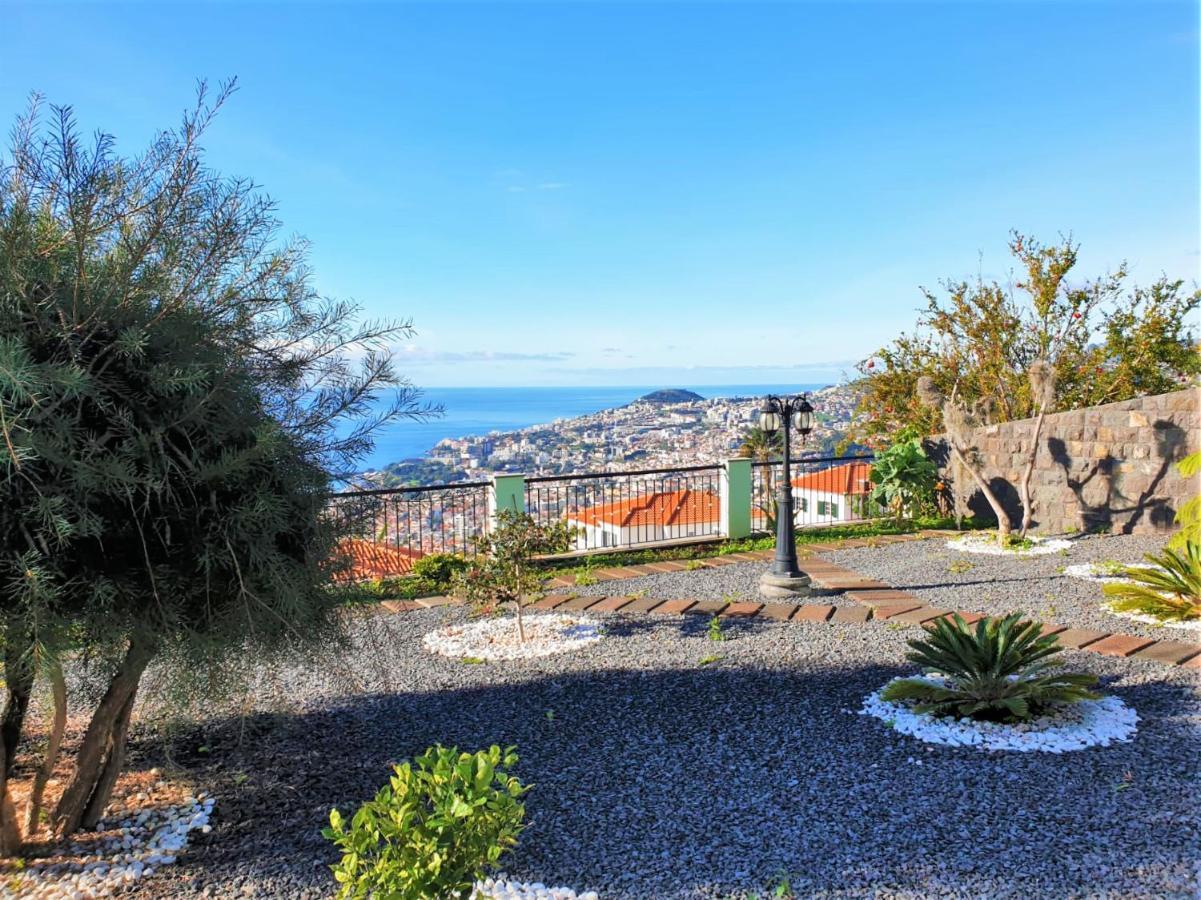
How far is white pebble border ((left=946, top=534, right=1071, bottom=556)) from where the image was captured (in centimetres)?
798

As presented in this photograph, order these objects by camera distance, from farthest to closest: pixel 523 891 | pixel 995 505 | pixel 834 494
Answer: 1. pixel 834 494
2. pixel 995 505
3. pixel 523 891

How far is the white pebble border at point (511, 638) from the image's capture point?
4.87 metres

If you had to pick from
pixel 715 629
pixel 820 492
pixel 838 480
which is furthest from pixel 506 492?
pixel 838 480

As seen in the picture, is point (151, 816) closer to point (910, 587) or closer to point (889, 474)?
point (910, 587)

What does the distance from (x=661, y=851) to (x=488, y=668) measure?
2.35m

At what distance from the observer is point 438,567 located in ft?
22.8

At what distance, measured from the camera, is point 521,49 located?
5.82m

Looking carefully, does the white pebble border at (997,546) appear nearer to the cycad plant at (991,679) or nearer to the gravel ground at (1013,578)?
the gravel ground at (1013,578)

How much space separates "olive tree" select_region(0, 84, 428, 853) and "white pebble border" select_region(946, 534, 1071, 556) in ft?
25.0

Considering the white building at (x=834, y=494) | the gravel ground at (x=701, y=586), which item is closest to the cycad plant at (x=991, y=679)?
the gravel ground at (x=701, y=586)

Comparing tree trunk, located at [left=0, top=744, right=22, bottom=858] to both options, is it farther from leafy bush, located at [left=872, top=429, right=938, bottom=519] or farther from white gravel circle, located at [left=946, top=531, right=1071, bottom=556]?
leafy bush, located at [left=872, top=429, right=938, bottom=519]

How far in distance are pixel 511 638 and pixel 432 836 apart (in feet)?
11.3

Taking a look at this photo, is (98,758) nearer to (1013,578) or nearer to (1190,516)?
(1190,516)

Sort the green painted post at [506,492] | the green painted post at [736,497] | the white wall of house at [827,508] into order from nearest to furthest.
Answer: the green painted post at [506,492] → the green painted post at [736,497] → the white wall of house at [827,508]
